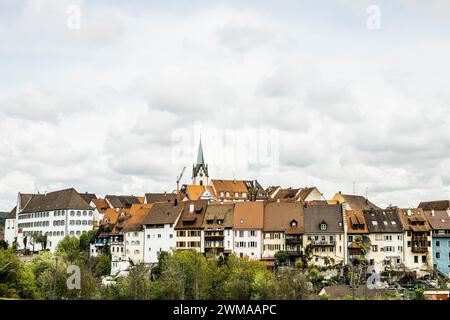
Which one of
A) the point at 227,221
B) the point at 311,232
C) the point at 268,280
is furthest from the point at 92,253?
the point at 268,280

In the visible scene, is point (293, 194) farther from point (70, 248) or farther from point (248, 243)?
point (70, 248)

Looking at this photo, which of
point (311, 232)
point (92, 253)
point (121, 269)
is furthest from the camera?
point (92, 253)

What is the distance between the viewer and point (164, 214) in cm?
7400

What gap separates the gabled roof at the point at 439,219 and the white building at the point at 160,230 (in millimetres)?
26778

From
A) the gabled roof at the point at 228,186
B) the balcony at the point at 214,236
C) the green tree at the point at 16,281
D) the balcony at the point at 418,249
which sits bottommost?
the green tree at the point at 16,281

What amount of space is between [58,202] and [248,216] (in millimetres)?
37745

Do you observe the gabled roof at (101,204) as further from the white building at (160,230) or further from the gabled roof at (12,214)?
the white building at (160,230)

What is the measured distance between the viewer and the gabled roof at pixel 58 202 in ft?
309

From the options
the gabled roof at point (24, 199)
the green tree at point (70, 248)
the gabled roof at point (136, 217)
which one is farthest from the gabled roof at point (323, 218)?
the gabled roof at point (24, 199)

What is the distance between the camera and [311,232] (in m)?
65.7

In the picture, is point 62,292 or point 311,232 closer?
point 62,292
